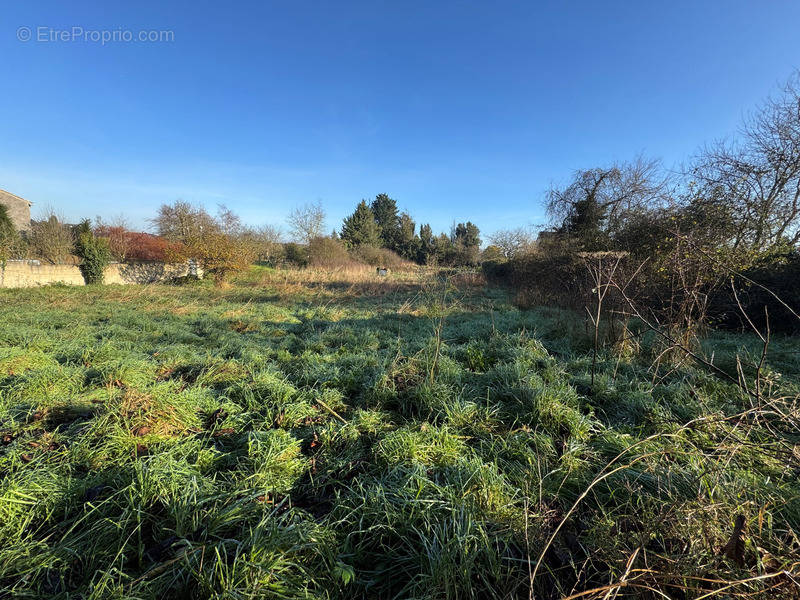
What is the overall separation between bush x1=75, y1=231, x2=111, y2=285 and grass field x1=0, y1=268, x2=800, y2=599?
1386 centimetres

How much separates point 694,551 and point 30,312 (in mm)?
11036

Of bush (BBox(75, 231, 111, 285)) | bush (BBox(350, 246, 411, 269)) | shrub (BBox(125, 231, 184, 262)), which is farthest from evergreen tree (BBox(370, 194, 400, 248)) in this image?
bush (BBox(75, 231, 111, 285))

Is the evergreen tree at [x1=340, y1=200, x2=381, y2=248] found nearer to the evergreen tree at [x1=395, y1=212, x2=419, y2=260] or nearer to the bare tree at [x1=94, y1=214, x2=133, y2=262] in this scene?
the evergreen tree at [x1=395, y1=212, x2=419, y2=260]

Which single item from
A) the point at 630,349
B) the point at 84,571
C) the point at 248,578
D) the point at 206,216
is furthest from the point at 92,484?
the point at 206,216

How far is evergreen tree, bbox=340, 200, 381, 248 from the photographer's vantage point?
3628cm

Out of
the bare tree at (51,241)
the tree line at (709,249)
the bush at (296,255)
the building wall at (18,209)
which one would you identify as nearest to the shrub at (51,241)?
the bare tree at (51,241)

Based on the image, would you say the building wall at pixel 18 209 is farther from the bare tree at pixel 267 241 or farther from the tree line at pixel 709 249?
the tree line at pixel 709 249

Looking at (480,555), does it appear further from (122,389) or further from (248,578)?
(122,389)

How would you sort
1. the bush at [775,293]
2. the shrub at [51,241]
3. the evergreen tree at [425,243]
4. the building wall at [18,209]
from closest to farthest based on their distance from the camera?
the bush at [775,293], the shrub at [51,241], the building wall at [18,209], the evergreen tree at [425,243]

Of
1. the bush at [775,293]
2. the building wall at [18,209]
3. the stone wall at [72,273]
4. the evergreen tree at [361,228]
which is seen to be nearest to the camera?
the bush at [775,293]

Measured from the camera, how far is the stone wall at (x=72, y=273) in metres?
11.9

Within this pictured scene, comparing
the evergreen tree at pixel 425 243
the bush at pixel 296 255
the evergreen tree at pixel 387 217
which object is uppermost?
the evergreen tree at pixel 387 217

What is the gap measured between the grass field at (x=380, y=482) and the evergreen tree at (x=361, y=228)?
109 feet

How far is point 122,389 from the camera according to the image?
9.36 feet
